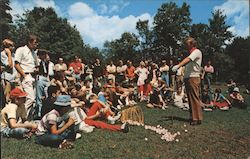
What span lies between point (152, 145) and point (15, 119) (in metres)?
3.00

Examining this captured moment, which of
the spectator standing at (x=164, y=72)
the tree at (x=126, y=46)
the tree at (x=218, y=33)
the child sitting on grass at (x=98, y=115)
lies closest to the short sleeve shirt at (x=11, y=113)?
the child sitting on grass at (x=98, y=115)

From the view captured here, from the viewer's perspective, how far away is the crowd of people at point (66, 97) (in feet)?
24.6

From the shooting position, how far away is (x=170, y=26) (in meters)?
44.1

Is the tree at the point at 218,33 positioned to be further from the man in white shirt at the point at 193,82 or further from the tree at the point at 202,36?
the man in white shirt at the point at 193,82

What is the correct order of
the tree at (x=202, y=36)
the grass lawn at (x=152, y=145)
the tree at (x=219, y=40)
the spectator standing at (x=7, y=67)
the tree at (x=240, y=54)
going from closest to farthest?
the grass lawn at (x=152, y=145), the spectator standing at (x=7, y=67), the tree at (x=240, y=54), the tree at (x=219, y=40), the tree at (x=202, y=36)

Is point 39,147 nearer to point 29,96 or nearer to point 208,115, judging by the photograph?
point 29,96

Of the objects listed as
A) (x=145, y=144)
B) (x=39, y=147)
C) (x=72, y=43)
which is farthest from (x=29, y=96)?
(x=72, y=43)

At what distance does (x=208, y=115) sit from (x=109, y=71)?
717 centimetres

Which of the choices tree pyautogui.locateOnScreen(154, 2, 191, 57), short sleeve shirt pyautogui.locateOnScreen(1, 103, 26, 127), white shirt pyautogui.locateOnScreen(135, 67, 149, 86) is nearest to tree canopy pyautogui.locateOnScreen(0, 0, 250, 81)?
tree pyautogui.locateOnScreen(154, 2, 191, 57)

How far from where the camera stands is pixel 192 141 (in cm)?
835

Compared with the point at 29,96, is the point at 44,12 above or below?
above

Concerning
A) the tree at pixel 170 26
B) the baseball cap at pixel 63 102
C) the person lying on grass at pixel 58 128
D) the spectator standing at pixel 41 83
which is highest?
the tree at pixel 170 26

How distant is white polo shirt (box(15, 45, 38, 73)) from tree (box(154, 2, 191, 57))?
33.0 meters

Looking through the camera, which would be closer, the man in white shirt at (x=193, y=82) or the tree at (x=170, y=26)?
the man in white shirt at (x=193, y=82)
